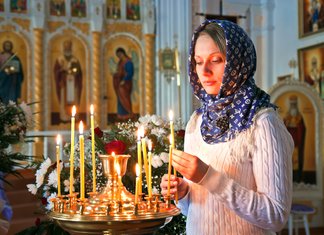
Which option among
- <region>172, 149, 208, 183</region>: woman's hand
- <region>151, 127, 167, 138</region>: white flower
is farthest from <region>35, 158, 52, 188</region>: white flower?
<region>172, 149, 208, 183</region>: woman's hand

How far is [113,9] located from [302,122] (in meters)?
4.86

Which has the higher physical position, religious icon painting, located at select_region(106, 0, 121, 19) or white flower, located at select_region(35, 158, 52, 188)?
religious icon painting, located at select_region(106, 0, 121, 19)

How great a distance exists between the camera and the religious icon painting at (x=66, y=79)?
34.4 ft

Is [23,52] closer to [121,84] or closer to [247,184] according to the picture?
[121,84]

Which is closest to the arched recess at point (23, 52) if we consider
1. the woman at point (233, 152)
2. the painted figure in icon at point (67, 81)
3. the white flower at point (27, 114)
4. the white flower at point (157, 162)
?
the painted figure in icon at point (67, 81)

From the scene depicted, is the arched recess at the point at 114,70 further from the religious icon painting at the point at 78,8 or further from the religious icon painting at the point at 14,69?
the religious icon painting at the point at 14,69

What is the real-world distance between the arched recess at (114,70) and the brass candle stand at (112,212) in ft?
30.6

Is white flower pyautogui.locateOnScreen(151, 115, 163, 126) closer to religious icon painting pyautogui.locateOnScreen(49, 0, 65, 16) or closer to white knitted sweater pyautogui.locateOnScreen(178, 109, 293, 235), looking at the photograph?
white knitted sweater pyautogui.locateOnScreen(178, 109, 293, 235)

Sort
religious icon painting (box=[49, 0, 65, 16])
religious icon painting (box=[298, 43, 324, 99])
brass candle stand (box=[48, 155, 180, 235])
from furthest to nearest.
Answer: religious icon painting (box=[49, 0, 65, 16]) → religious icon painting (box=[298, 43, 324, 99]) → brass candle stand (box=[48, 155, 180, 235])

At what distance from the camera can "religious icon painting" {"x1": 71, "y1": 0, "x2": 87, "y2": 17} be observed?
10.7 m

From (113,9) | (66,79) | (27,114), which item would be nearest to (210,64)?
(27,114)

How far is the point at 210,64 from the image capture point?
5.37 ft

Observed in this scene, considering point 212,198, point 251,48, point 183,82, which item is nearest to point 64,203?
point 212,198

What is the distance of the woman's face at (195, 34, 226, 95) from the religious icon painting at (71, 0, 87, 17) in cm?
939
